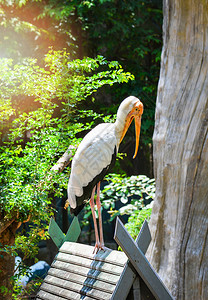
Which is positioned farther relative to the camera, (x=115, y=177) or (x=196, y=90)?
(x=115, y=177)

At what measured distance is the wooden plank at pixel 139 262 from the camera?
186 centimetres

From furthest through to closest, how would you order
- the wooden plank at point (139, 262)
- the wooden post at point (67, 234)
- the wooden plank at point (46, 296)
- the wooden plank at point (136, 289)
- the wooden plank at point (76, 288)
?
1. the wooden post at point (67, 234)
2. the wooden plank at point (46, 296)
3. the wooden plank at point (76, 288)
4. the wooden plank at point (136, 289)
5. the wooden plank at point (139, 262)

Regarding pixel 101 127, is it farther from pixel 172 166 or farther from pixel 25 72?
pixel 25 72

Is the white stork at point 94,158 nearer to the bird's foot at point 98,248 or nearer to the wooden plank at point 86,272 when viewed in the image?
the bird's foot at point 98,248

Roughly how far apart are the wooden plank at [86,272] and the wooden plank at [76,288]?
0.24 ft

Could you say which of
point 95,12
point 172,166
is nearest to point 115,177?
point 172,166

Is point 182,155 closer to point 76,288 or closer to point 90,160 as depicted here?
point 90,160

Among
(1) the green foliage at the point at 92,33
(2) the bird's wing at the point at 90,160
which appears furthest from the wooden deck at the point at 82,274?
(1) the green foliage at the point at 92,33

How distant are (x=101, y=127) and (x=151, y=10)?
4.86 m

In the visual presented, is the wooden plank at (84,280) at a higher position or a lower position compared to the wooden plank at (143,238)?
lower

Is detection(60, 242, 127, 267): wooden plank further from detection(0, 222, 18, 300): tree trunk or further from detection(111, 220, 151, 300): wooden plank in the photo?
detection(0, 222, 18, 300): tree trunk

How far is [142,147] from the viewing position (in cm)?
767

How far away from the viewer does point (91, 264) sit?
2.48 metres

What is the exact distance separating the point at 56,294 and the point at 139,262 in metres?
0.98
